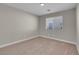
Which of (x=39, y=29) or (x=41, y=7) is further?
(x=39, y=29)

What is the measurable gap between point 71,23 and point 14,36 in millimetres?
1141

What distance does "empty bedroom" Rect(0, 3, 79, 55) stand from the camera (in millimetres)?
1529

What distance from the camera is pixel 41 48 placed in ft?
5.23

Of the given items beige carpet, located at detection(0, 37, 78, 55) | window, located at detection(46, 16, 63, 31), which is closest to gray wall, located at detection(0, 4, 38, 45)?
beige carpet, located at detection(0, 37, 78, 55)

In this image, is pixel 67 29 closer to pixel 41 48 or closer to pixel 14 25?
pixel 41 48

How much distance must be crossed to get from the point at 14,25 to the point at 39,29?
50cm

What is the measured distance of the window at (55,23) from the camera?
160cm

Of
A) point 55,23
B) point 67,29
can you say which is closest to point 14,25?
point 55,23

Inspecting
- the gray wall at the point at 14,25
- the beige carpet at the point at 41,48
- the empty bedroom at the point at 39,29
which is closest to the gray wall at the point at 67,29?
the empty bedroom at the point at 39,29

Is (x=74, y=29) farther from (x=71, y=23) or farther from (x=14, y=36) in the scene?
(x=14, y=36)

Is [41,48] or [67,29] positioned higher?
[67,29]

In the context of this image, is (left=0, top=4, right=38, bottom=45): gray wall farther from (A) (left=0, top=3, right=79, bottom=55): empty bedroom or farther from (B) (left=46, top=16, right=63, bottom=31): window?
(B) (left=46, top=16, right=63, bottom=31): window

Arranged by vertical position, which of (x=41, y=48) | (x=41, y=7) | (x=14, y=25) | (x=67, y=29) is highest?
(x=41, y=7)
